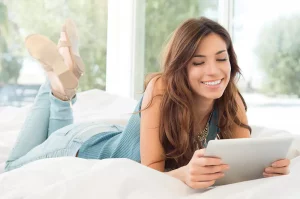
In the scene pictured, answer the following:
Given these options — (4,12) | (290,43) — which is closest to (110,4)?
(4,12)

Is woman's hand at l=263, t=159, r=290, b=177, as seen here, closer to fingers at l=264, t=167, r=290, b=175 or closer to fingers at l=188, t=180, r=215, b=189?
fingers at l=264, t=167, r=290, b=175

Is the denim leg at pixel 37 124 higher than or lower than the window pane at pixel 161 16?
lower

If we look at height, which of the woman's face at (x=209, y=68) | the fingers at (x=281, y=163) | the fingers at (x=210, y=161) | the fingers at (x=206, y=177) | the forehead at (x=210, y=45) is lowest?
the fingers at (x=206, y=177)

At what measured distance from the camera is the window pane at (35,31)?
3809 mm

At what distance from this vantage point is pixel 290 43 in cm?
379

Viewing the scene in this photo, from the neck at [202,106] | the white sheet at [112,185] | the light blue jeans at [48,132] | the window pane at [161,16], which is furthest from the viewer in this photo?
the window pane at [161,16]

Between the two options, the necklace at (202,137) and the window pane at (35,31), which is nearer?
the necklace at (202,137)

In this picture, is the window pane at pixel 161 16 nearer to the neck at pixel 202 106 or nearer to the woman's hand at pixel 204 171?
the neck at pixel 202 106

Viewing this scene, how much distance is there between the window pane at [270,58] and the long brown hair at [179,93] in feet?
8.01

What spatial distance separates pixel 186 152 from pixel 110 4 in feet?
9.19

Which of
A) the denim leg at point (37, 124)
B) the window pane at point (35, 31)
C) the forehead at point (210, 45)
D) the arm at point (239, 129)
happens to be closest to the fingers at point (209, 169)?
the forehead at point (210, 45)

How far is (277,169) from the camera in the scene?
3.69 feet

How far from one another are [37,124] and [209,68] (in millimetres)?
861

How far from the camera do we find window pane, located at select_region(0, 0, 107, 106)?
3.81m
